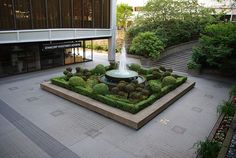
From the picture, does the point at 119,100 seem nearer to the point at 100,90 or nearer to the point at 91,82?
the point at 100,90

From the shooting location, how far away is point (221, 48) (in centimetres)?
1570

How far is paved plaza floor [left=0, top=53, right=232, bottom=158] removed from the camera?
7223 mm

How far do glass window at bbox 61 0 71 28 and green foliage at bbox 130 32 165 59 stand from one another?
8312mm

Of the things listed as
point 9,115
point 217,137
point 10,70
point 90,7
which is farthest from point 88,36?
point 217,137

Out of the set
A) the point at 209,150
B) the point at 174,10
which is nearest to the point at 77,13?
the point at 174,10

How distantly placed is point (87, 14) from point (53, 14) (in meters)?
3.78

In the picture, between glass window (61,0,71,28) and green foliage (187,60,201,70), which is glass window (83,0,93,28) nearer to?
glass window (61,0,71,28)

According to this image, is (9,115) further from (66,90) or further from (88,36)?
(88,36)

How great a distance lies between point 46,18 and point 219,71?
51.7ft

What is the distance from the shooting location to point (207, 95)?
43.5ft

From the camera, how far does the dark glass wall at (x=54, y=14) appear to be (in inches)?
545

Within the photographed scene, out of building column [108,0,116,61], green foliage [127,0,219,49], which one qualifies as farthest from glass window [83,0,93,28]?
green foliage [127,0,219,49]

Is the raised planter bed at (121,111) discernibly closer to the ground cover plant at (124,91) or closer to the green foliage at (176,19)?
the ground cover plant at (124,91)

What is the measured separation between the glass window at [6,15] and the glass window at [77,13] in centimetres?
546
